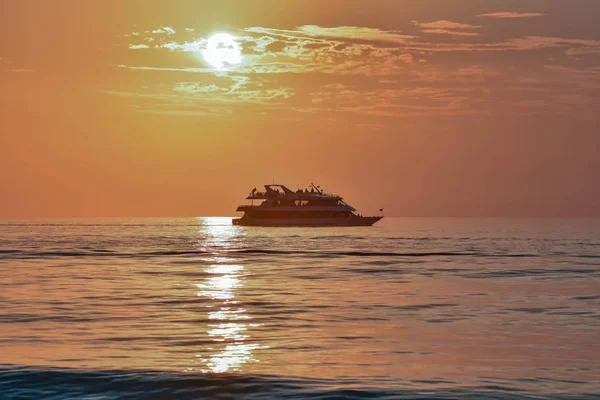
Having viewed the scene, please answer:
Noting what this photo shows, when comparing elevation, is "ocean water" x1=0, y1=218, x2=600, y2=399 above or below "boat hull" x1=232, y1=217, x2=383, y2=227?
below

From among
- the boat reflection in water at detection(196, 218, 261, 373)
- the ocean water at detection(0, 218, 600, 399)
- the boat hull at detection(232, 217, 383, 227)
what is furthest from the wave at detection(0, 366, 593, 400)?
the boat hull at detection(232, 217, 383, 227)

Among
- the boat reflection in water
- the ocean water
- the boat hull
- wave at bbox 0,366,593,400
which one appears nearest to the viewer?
wave at bbox 0,366,593,400

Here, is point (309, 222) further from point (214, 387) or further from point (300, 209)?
point (214, 387)

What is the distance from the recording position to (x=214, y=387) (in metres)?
15.3

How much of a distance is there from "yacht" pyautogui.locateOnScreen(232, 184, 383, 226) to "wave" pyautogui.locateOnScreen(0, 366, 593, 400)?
5947 inches

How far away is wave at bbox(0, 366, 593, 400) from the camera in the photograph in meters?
14.7

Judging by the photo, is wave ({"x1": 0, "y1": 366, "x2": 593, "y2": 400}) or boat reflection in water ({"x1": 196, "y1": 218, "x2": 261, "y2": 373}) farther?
boat reflection in water ({"x1": 196, "y1": 218, "x2": 261, "y2": 373})

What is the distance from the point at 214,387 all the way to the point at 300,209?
6106 inches

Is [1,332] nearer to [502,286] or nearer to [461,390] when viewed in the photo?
[461,390]

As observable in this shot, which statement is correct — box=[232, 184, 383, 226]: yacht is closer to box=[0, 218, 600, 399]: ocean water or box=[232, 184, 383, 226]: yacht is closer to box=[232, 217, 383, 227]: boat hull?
box=[232, 217, 383, 227]: boat hull

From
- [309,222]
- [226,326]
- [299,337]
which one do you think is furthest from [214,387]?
[309,222]

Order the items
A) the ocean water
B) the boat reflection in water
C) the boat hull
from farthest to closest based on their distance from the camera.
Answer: the boat hull
the boat reflection in water
the ocean water

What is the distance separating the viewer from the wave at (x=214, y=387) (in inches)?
579

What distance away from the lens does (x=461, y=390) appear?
15133mm
